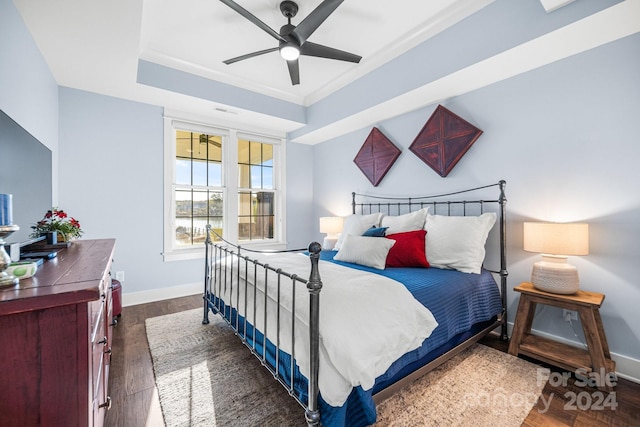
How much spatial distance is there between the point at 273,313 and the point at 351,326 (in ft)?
1.89

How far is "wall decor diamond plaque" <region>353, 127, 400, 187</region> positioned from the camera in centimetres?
352

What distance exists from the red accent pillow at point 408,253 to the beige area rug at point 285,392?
0.78 m

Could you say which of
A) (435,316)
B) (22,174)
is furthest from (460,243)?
(22,174)

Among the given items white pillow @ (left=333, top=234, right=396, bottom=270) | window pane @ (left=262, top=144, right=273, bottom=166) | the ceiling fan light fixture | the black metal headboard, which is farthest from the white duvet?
window pane @ (left=262, top=144, right=273, bottom=166)

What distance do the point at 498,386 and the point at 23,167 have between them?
3.14 meters

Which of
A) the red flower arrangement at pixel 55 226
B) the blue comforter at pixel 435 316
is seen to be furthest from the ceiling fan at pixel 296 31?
the red flower arrangement at pixel 55 226

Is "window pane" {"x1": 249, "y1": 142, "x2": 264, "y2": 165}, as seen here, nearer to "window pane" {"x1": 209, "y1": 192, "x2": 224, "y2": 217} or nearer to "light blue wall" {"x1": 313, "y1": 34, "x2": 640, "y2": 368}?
"window pane" {"x1": 209, "y1": 192, "x2": 224, "y2": 217}

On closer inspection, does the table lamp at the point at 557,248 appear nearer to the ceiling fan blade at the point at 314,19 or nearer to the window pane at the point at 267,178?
the ceiling fan blade at the point at 314,19

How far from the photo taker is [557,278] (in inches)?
77.2

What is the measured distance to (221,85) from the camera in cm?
344

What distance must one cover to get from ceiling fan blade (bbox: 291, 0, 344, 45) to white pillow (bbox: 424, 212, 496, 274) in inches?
76.2

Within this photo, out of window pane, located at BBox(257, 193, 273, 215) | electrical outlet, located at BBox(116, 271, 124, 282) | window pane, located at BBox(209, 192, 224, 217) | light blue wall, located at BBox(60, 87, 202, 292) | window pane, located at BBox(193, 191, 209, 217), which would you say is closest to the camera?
light blue wall, located at BBox(60, 87, 202, 292)

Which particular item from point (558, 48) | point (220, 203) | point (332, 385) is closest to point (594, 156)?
point (558, 48)

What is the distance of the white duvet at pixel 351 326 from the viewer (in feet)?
4.03
